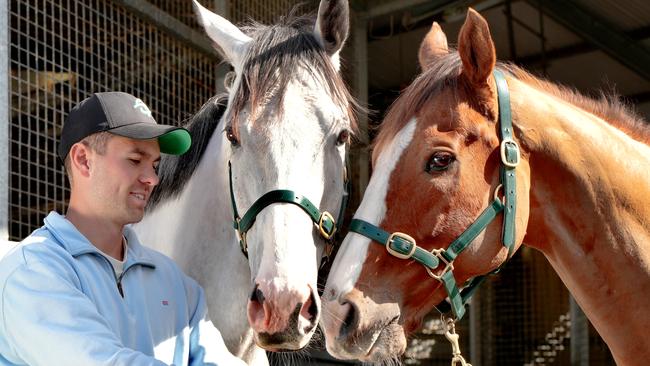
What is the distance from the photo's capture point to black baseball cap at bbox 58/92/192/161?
80.4 inches

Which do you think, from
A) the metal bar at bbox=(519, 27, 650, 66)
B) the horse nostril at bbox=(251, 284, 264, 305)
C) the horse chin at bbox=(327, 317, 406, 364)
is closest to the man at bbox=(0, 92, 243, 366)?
the horse nostril at bbox=(251, 284, 264, 305)

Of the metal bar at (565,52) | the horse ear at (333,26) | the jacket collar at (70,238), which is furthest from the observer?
Result: the metal bar at (565,52)

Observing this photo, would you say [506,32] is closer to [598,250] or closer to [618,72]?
[618,72]

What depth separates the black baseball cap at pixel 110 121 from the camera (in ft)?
6.70

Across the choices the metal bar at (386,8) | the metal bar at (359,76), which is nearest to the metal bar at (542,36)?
the metal bar at (386,8)

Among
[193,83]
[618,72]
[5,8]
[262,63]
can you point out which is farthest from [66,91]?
[618,72]

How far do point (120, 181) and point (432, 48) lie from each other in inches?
50.4

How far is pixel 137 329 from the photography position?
6.51 feet

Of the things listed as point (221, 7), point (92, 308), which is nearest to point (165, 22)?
point (221, 7)

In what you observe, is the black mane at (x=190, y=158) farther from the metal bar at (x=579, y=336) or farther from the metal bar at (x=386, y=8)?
the metal bar at (x=579, y=336)

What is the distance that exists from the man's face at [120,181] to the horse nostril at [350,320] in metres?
0.60

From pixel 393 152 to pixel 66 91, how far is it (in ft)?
12.4

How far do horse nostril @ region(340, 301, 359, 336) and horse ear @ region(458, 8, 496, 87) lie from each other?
0.72 metres

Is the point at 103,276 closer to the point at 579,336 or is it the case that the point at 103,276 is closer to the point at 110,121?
the point at 110,121
